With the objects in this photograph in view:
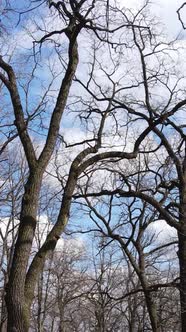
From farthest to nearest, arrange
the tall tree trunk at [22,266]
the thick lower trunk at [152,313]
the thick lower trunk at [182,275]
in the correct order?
1. the thick lower trunk at [152,313]
2. the thick lower trunk at [182,275]
3. the tall tree trunk at [22,266]

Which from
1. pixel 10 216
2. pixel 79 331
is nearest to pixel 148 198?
pixel 10 216

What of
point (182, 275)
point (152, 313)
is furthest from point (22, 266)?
point (152, 313)

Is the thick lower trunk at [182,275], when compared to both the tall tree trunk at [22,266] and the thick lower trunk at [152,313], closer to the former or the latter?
the thick lower trunk at [152,313]

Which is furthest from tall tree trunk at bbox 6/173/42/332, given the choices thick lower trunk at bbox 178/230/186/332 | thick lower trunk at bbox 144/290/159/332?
thick lower trunk at bbox 144/290/159/332

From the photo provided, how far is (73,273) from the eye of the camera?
32.2 m

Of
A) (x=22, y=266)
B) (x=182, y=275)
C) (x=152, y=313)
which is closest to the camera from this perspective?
(x=22, y=266)

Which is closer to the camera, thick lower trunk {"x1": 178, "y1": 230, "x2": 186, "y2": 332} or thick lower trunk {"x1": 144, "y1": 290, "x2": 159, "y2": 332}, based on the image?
thick lower trunk {"x1": 178, "y1": 230, "x2": 186, "y2": 332}

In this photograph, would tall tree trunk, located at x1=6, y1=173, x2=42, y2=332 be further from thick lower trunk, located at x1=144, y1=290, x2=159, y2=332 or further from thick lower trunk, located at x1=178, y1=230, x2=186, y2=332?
thick lower trunk, located at x1=144, y1=290, x2=159, y2=332

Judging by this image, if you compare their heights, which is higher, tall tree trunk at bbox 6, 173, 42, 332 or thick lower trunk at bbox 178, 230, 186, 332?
thick lower trunk at bbox 178, 230, 186, 332

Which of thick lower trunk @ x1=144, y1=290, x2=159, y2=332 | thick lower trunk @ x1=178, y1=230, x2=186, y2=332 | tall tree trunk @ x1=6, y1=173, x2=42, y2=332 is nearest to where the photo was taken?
tall tree trunk @ x1=6, y1=173, x2=42, y2=332

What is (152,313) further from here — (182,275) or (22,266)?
(22,266)

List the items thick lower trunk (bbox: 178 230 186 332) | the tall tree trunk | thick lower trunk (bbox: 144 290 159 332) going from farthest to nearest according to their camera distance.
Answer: thick lower trunk (bbox: 144 290 159 332) → thick lower trunk (bbox: 178 230 186 332) → the tall tree trunk

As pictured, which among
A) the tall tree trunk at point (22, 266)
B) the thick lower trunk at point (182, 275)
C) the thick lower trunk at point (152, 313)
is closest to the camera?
the tall tree trunk at point (22, 266)

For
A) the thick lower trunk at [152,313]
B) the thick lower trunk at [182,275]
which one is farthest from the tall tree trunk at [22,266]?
the thick lower trunk at [152,313]
